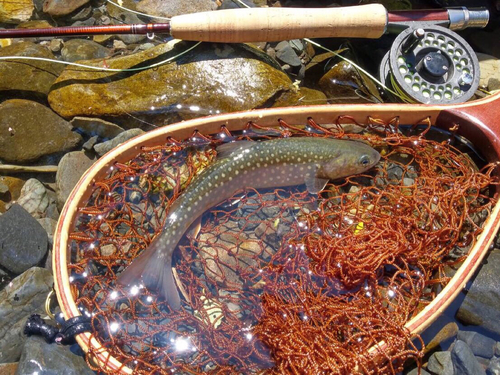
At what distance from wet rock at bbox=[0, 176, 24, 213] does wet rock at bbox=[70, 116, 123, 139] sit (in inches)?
36.7

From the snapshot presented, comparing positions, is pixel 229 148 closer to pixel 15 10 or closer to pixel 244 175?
pixel 244 175

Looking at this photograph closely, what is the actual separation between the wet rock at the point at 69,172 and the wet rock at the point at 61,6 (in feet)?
8.49

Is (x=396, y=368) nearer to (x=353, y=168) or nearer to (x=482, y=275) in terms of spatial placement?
(x=482, y=275)

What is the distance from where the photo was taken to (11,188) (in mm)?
5059

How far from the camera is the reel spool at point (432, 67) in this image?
16.6ft

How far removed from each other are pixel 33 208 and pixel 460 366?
16.1 ft

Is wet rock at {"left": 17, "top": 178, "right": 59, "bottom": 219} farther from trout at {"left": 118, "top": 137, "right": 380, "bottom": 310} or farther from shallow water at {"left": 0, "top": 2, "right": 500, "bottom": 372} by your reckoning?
trout at {"left": 118, "top": 137, "right": 380, "bottom": 310}

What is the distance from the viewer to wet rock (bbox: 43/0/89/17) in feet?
20.8

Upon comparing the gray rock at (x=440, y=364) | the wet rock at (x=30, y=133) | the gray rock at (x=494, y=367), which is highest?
the wet rock at (x=30, y=133)

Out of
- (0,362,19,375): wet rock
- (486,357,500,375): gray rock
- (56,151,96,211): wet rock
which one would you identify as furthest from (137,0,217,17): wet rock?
(486,357,500,375): gray rock

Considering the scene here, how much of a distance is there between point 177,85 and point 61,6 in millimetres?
2614

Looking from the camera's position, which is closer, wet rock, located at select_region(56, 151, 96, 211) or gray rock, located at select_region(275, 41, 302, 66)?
wet rock, located at select_region(56, 151, 96, 211)

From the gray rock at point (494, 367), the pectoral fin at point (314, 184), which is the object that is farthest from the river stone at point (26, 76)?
the gray rock at point (494, 367)

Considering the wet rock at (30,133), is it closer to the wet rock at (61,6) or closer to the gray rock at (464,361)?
the wet rock at (61,6)
